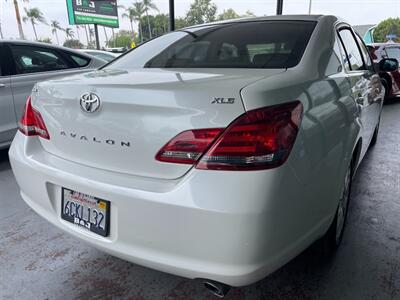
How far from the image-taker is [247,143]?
1.28 metres

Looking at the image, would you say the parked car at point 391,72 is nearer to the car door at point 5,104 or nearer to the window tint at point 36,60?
the window tint at point 36,60

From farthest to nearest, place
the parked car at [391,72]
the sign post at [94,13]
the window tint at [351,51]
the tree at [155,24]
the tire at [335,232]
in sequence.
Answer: the tree at [155,24], the sign post at [94,13], the parked car at [391,72], the window tint at [351,51], the tire at [335,232]

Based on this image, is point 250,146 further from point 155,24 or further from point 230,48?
point 155,24

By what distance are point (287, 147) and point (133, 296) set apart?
117cm

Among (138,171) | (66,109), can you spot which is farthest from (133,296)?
(66,109)

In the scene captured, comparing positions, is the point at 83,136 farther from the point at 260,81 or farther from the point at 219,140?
the point at 260,81

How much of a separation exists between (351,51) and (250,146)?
64.5 inches

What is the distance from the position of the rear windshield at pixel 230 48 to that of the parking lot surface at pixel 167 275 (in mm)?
1131

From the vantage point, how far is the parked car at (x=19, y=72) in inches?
150


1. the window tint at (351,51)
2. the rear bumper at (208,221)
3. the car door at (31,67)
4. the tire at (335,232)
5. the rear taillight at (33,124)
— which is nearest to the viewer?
the rear bumper at (208,221)

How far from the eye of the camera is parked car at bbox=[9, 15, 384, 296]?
1.28 meters

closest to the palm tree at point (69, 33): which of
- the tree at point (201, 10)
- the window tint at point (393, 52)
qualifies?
the tree at point (201, 10)

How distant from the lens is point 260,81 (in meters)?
1.41

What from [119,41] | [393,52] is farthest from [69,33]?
[393,52]
